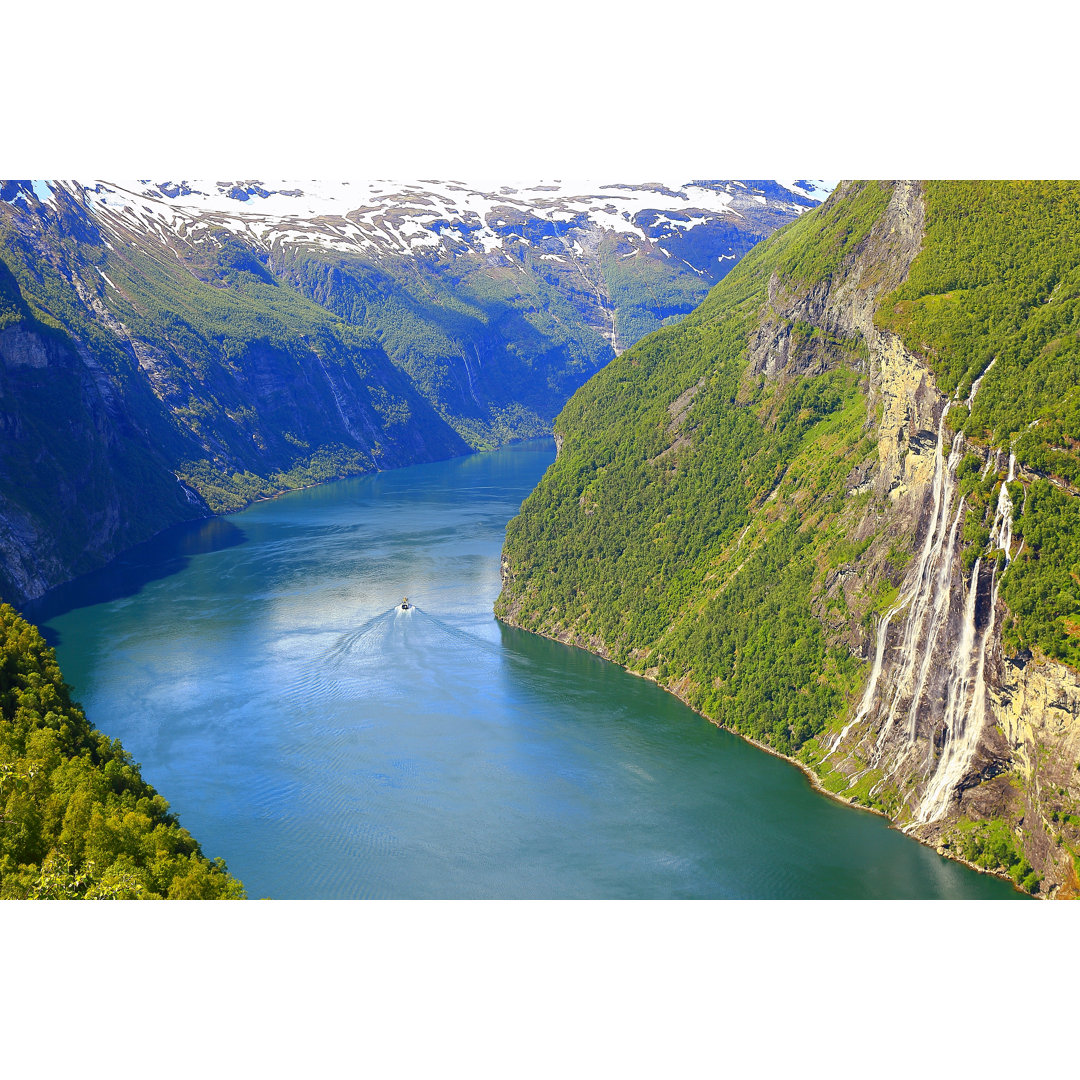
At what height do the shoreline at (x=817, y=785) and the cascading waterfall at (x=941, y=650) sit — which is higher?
the cascading waterfall at (x=941, y=650)

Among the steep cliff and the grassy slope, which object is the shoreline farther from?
the grassy slope

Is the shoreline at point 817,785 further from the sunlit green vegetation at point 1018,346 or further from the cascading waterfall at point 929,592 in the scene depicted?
the sunlit green vegetation at point 1018,346

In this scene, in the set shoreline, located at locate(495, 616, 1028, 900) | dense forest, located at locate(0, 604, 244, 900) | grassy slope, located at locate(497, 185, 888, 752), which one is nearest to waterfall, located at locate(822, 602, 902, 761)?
grassy slope, located at locate(497, 185, 888, 752)

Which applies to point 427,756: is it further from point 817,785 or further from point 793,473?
point 793,473

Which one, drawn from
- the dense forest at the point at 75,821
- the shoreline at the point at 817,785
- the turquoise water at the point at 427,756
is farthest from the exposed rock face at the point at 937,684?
the dense forest at the point at 75,821

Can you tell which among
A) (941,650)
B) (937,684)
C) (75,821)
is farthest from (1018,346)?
(75,821)

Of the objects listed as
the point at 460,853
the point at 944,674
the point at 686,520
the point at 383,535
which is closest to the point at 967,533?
the point at 944,674
